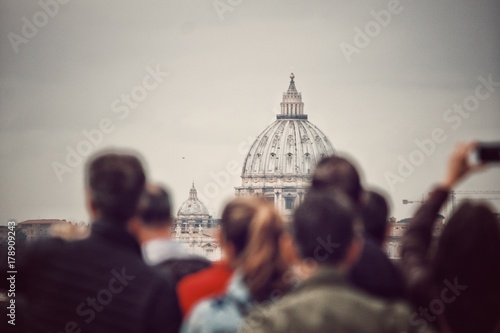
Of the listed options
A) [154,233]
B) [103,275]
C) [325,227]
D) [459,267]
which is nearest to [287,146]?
[154,233]

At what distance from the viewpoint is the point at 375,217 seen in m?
9.44

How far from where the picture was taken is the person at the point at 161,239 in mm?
9547

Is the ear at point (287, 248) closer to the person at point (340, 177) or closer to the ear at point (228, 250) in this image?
the ear at point (228, 250)

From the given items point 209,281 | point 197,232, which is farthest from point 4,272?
point 197,232

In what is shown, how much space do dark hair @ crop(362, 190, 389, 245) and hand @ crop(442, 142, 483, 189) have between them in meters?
1.06

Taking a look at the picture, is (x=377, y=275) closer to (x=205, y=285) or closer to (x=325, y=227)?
(x=205, y=285)

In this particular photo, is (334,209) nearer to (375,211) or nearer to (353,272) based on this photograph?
(353,272)

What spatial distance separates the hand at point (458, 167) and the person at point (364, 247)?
556mm

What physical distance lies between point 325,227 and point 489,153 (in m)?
1.34

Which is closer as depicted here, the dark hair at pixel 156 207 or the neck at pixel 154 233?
the dark hair at pixel 156 207

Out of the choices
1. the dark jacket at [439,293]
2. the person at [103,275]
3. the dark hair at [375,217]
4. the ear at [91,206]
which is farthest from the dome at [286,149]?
the person at [103,275]

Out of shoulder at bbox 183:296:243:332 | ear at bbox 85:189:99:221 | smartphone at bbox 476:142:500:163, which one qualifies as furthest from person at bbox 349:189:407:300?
ear at bbox 85:189:99:221

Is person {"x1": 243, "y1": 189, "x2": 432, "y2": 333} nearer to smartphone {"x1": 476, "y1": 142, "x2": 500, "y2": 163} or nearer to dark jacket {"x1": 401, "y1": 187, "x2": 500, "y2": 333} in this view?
dark jacket {"x1": 401, "y1": 187, "x2": 500, "y2": 333}

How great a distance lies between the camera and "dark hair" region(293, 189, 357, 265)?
710cm
